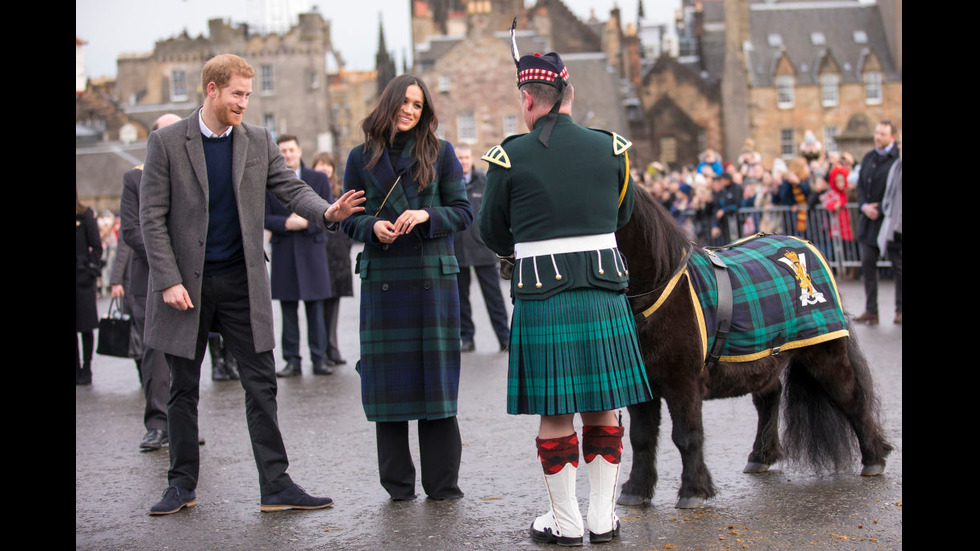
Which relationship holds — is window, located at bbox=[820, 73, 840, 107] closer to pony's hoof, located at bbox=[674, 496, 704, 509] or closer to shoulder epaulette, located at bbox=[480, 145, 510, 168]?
pony's hoof, located at bbox=[674, 496, 704, 509]

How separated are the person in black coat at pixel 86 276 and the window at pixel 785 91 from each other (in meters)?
60.2

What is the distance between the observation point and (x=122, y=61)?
80.4 metres

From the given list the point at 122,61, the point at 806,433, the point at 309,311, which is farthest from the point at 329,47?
the point at 806,433

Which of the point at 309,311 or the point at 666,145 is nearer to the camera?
the point at 309,311

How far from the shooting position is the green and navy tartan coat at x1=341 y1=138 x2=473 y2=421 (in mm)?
6098

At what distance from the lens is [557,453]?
5.18 meters

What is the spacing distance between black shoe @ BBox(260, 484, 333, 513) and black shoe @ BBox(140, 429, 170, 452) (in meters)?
2.14

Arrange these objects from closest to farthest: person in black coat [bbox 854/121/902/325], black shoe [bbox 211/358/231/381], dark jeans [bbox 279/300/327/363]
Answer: black shoe [bbox 211/358/231/381], dark jeans [bbox 279/300/327/363], person in black coat [bbox 854/121/902/325]

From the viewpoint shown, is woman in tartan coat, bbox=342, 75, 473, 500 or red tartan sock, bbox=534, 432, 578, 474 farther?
woman in tartan coat, bbox=342, 75, 473, 500

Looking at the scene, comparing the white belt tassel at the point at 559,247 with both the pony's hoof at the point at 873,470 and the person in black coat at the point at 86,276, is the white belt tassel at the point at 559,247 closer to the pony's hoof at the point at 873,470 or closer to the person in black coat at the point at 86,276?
the pony's hoof at the point at 873,470

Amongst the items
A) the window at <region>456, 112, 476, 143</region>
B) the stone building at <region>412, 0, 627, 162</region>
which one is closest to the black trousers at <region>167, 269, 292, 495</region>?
the stone building at <region>412, 0, 627, 162</region>

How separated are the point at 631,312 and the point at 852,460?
1.91 metres
